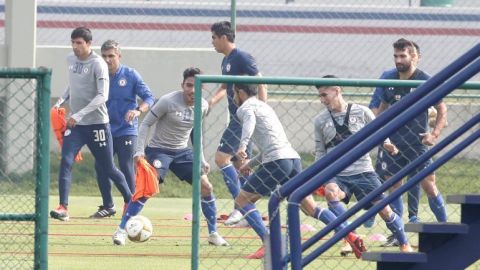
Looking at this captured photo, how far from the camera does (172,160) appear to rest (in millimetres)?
13281

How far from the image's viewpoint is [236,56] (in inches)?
564

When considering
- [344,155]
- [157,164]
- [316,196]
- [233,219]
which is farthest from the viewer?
[316,196]

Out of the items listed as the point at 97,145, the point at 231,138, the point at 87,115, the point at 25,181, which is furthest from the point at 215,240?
the point at 25,181

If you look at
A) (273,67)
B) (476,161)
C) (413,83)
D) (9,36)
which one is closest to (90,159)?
(9,36)

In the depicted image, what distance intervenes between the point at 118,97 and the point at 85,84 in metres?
1.05

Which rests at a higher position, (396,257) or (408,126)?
(408,126)

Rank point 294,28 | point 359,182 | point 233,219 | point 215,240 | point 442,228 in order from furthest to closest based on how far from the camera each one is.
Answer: point 294,28, point 233,219, point 215,240, point 359,182, point 442,228

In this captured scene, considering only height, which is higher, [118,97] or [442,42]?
[442,42]

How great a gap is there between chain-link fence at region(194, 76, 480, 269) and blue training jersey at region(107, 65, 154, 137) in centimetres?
87

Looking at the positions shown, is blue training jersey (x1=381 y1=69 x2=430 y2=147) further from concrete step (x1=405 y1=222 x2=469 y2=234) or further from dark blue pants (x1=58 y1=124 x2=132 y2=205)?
dark blue pants (x1=58 y1=124 x2=132 y2=205)

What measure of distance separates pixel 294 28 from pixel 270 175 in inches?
428

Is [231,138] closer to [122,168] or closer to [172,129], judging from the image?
[172,129]

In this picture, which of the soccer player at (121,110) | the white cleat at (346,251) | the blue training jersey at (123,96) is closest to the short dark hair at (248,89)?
the white cleat at (346,251)

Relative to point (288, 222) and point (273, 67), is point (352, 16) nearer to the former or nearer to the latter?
point (273, 67)
